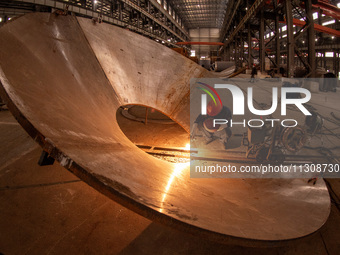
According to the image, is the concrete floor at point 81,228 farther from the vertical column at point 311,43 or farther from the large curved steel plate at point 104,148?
the vertical column at point 311,43

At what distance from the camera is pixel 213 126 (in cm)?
310

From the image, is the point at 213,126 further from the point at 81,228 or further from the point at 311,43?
the point at 311,43

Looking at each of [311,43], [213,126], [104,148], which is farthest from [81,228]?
[311,43]

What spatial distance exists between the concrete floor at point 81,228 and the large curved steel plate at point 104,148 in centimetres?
27

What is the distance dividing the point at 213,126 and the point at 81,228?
213cm

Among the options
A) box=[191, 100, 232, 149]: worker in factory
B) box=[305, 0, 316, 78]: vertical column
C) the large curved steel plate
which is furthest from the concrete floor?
box=[305, 0, 316, 78]: vertical column

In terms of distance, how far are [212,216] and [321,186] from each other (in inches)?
70.7

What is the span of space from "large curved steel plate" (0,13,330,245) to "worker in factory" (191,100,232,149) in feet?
3.09

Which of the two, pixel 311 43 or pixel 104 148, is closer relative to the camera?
pixel 104 148

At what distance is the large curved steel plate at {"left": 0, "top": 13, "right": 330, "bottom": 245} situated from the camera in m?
0.97

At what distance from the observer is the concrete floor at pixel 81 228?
1.57 metres

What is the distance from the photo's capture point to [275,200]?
6.07ft

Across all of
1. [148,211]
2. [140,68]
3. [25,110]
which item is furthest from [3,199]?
[140,68]

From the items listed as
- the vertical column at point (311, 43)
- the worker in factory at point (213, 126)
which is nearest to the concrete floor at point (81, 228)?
the worker in factory at point (213, 126)
